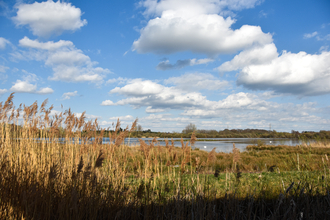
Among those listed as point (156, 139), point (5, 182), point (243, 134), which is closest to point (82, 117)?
point (156, 139)

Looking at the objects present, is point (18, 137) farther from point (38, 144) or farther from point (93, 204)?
point (93, 204)

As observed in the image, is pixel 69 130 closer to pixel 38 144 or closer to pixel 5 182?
pixel 38 144

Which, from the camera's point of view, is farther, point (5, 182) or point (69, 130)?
point (69, 130)

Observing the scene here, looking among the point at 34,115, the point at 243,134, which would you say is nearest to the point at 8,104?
the point at 34,115

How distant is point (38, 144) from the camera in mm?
4832

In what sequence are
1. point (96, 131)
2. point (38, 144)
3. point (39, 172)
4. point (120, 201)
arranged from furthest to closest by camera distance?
→ point (96, 131) → point (38, 144) → point (39, 172) → point (120, 201)

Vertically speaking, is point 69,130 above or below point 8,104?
below

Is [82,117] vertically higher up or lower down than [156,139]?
higher up

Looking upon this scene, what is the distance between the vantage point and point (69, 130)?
17.1ft

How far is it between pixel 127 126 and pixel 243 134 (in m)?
87.1

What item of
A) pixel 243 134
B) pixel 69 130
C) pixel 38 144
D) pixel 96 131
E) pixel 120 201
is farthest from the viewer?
pixel 243 134

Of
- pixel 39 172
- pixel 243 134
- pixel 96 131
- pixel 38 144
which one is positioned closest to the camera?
pixel 39 172

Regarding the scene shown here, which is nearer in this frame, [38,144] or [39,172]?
[39,172]

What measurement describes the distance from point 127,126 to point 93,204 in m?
2.75
